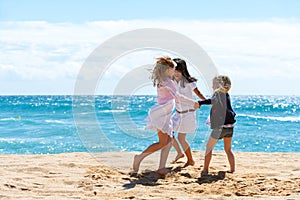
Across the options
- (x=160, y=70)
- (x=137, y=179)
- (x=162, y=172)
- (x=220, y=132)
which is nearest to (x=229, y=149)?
(x=220, y=132)

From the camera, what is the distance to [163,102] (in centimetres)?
579

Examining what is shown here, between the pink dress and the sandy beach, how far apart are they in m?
0.68

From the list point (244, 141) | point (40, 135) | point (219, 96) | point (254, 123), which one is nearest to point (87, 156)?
point (219, 96)

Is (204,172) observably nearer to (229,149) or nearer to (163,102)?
(229,149)

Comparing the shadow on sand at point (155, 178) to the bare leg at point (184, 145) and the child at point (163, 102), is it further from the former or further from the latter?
the bare leg at point (184, 145)

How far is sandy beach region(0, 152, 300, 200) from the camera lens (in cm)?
486

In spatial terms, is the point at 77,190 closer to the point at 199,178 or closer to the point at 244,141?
the point at 199,178

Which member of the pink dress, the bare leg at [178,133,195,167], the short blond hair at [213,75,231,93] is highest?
the short blond hair at [213,75,231,93]

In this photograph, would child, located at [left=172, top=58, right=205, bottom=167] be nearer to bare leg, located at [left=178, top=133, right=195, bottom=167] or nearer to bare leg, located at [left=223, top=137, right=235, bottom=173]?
bare leg, located at [left=178, top=133, right=195, bottom=167]

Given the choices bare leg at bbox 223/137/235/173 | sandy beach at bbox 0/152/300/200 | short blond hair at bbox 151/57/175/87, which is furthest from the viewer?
bare leg at bbox 223/137/235/173

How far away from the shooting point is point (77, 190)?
16.7 ft

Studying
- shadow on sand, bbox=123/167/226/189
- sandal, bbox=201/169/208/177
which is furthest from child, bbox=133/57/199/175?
sandal, bbox=201/169/208/177

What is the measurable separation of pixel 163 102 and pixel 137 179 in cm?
104

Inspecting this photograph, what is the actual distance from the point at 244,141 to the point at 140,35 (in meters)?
10.9
